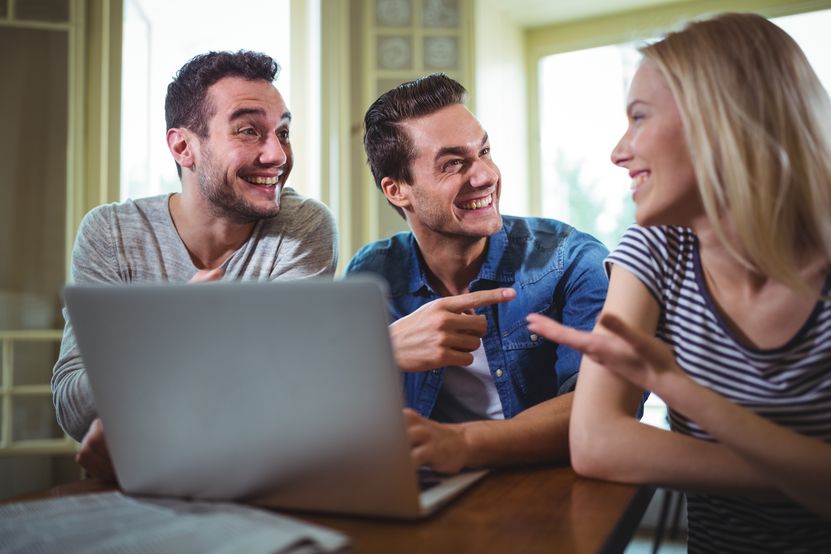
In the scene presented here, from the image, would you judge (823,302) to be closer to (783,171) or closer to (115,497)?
(783,171)

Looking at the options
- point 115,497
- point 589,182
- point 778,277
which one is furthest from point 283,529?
point 589,182

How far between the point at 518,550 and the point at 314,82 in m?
2.89

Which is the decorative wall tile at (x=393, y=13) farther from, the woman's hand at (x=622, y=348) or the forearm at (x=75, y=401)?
the woman's hand at (x=622, y=348)

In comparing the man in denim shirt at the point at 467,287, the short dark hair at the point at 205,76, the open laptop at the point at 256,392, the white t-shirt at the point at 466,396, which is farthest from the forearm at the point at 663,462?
the short dark hair at the point at 205,76

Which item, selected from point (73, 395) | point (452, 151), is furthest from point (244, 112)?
point (73, 395)

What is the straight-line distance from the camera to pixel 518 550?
635 millimetres

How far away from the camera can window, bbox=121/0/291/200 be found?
2969 millimetres

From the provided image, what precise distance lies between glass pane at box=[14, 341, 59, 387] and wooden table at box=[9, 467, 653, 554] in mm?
2078

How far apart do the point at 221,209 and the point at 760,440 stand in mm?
1287

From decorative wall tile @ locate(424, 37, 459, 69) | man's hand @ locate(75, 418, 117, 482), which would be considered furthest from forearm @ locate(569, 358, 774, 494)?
decorative wall tile @ locate(424, 37, 459, 69)

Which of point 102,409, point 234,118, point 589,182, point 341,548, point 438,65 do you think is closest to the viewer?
point 341,548

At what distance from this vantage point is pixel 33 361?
2709mm

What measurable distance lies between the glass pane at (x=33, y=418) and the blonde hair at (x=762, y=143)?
260 centimetres

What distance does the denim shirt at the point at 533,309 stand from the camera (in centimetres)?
141
